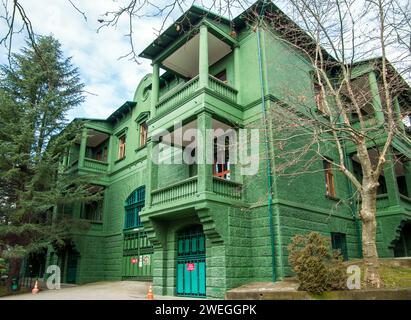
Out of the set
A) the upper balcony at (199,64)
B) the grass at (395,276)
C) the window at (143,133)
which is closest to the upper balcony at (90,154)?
the window at (143,133)

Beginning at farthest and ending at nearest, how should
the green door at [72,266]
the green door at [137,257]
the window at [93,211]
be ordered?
the window at [93,211]
the green door at [72,266]
the green door at [137,257]

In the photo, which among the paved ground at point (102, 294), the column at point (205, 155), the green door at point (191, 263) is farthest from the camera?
the paved ground at point (102, 294)

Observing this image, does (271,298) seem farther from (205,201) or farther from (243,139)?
(243,139)

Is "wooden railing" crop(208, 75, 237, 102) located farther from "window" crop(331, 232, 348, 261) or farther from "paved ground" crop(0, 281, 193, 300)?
"paved ground" crop(0, 281, 193, 300)

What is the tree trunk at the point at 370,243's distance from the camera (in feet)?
29.7

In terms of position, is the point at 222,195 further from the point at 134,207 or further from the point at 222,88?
the point at 134,207

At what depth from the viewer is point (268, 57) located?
600 inches

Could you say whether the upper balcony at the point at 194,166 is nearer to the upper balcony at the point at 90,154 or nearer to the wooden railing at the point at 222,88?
the wooden railing at the point at 222,88

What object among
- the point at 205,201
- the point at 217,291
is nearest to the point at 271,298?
the point at 217,291

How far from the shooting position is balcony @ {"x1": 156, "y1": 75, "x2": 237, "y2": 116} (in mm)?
14336

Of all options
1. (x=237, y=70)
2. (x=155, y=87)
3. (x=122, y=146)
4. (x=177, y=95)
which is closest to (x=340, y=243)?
(x=237, y=70)

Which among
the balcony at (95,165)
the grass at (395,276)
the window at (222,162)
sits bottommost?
the grass at (395,276)

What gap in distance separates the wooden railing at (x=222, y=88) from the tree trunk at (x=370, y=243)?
285 inches

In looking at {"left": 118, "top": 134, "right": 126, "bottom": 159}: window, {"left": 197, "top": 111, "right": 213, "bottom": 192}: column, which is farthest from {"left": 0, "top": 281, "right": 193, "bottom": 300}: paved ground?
{"left": 118, "top": 134, "right": 126, "bottom": 159}: window
